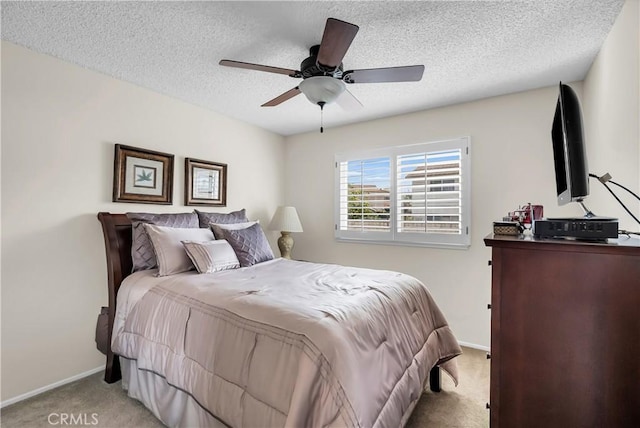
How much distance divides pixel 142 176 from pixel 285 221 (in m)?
1.64

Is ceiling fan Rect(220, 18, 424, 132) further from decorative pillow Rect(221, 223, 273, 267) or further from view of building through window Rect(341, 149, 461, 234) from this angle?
view of building through window Rect(341, 149, 461, 234)

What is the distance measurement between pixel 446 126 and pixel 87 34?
3.11 m

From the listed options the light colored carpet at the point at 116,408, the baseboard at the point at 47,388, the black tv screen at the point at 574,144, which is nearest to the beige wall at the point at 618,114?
the black tv screen at the point at 574,144

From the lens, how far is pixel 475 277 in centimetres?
305

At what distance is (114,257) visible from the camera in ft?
7.72

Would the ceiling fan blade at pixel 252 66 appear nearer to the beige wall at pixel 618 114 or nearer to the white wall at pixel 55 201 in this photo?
the white wall at pixel 55 201

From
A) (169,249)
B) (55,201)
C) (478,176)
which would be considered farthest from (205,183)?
(478,176)

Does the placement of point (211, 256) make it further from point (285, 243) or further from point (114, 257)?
point (285, 243)

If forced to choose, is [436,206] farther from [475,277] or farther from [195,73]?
[195,73]

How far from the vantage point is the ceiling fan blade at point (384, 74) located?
1.86 metres

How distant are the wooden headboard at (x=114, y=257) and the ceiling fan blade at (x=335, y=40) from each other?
201 cm

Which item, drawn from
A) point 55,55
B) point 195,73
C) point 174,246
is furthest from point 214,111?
point 174,246

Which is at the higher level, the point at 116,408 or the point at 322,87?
the point at 322,87

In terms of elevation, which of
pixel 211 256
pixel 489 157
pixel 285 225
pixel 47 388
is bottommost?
pixel 47 388
